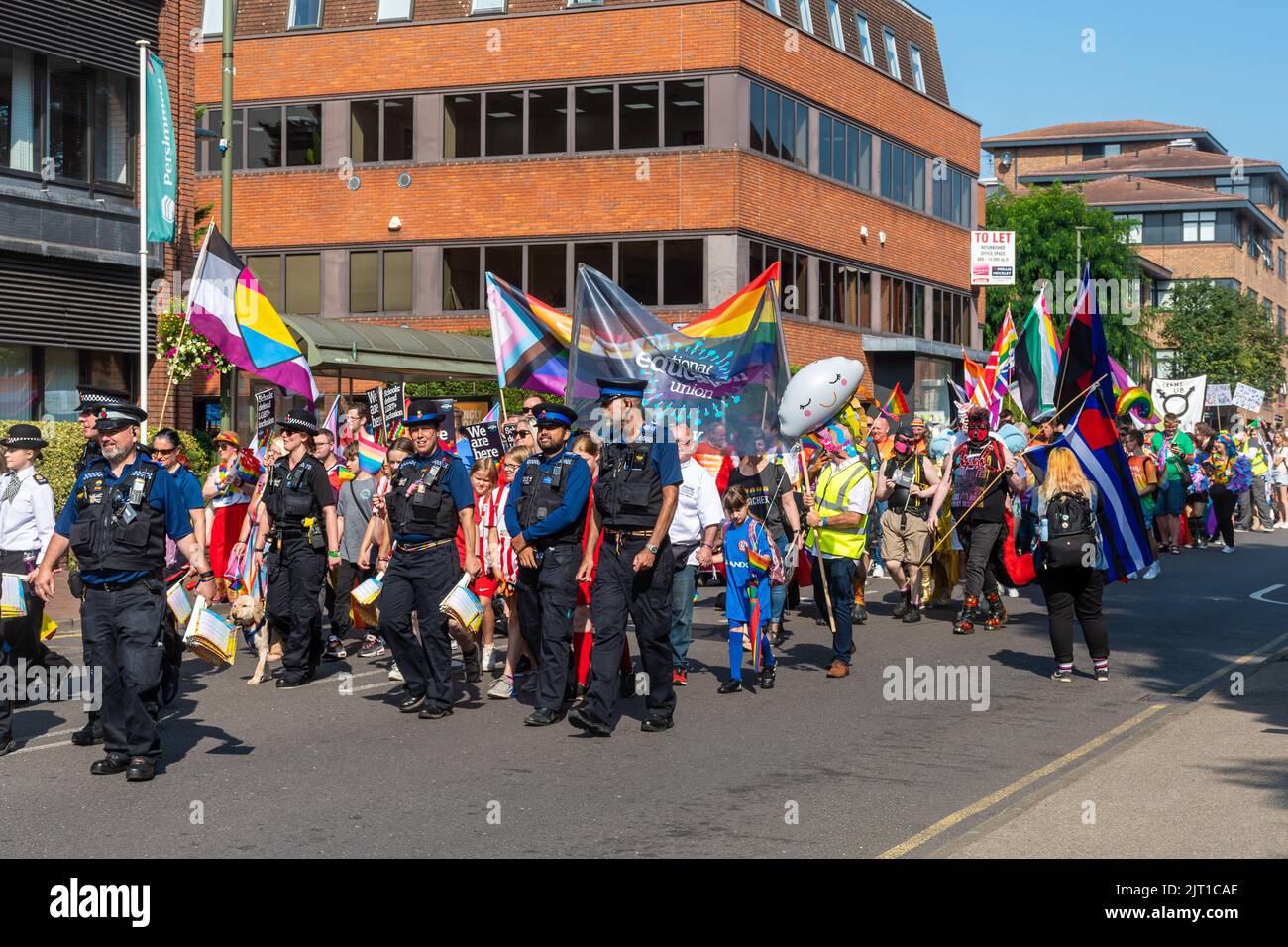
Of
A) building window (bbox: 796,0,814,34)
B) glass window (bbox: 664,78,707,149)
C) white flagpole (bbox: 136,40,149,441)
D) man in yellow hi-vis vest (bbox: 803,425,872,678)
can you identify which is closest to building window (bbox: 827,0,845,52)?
building window (bbox: 796,0,814,34)

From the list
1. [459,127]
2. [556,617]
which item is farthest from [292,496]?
[459,127]

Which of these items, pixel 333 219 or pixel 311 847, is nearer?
pixel 311 847

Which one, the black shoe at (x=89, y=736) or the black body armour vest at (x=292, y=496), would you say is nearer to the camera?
the black shoe at (x=89, y=736)

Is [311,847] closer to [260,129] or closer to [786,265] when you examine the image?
[786,265]

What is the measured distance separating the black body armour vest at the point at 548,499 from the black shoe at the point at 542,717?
1.00 meters

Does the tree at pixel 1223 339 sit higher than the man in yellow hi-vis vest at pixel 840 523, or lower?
higher

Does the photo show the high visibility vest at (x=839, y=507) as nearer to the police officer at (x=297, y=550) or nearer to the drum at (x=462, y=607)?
the drum at (x=462, y=607)

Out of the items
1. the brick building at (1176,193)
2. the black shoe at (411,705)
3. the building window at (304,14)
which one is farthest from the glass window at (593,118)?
the brick building at (1176,193)

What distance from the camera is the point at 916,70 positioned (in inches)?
1794

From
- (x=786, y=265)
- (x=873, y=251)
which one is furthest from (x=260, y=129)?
(x=873, y=251)

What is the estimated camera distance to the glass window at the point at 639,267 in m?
36.1

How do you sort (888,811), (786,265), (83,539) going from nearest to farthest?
(888,811) → (83,539) → (786,265)

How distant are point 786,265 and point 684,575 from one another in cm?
2727

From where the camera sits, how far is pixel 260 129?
129 feet
